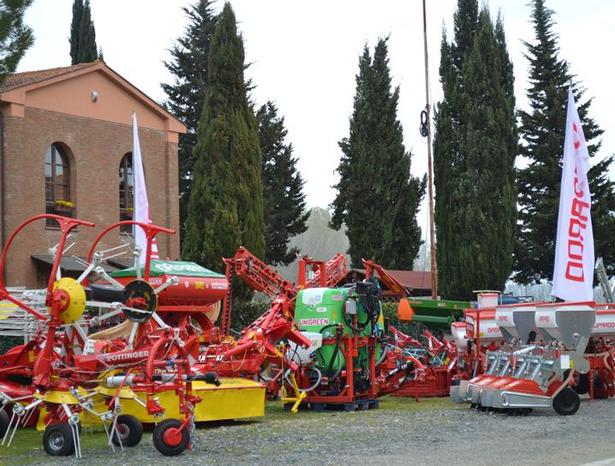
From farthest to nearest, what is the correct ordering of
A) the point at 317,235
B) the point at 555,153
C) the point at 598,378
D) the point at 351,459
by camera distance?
the point at 317,235
the point at 555,153
the point at 598,378
the point at 351,459

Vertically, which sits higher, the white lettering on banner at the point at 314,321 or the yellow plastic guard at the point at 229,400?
the white lettering on banner at the point at 314,321

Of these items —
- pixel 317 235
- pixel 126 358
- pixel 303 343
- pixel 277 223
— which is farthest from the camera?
pixel 317 235

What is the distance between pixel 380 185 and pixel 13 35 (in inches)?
1302

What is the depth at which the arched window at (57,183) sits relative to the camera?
101 feet

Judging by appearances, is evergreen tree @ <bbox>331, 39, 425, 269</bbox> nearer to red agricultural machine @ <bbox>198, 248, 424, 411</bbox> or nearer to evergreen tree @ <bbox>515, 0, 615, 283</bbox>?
evergreen tree @ <bbox>515, 0, 615, 283</bbox>

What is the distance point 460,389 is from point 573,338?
2464 millimetres

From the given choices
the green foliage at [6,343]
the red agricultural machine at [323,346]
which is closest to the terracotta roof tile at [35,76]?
the green foliage at [6,343]

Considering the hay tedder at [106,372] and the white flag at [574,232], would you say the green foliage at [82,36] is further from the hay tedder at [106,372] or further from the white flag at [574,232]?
the hay tedder at [106,372]

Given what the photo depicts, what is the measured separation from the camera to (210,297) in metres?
20.7

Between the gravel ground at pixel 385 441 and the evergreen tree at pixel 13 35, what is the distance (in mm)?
5653

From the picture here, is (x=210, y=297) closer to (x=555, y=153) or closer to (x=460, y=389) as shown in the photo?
(x=460, y=389)

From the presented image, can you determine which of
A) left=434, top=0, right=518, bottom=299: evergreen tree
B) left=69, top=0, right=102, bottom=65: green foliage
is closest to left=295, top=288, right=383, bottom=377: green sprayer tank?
left=434, top=0, right=518, bottom=299: evergreen tree

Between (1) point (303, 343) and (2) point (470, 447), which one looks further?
(1) point (303, 343)

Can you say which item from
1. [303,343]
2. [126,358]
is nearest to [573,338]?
[303,343]
